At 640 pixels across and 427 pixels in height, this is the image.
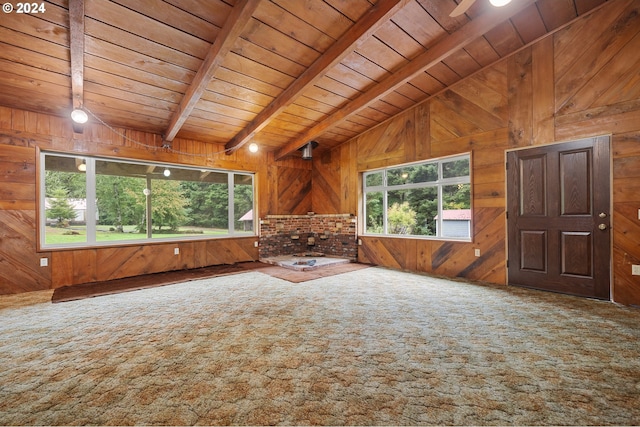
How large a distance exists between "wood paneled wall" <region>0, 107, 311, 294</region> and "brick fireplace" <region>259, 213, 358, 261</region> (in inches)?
25.7

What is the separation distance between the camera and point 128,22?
9.28ft

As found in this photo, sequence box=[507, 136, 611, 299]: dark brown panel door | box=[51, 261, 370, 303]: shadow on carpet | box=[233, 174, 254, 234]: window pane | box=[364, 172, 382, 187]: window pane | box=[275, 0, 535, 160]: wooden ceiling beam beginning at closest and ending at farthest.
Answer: box=[275, 0, 535, 160]: wooden ceiling beam → box=[507, 136, 611, 299]: dark brown panel door → box=[51, 261, 370, 303]: shadow on carpet → box=[364, 172, 382, 187]: window pane → box=[233, 174, 254, 234]: window pane

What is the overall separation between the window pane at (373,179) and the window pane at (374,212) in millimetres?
205

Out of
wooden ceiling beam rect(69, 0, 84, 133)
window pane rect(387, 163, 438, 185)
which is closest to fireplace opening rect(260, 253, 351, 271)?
window pane rect(387, 163, 438, 185)

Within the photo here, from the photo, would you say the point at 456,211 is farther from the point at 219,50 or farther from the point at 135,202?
the point at 135,202

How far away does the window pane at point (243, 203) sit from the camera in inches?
253

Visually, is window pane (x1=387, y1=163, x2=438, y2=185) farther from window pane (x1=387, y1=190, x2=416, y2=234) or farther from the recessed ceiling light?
the recessed ceiling light

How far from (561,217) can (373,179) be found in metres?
3.31

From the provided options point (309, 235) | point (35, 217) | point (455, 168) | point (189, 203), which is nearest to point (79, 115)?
point (35, 217)

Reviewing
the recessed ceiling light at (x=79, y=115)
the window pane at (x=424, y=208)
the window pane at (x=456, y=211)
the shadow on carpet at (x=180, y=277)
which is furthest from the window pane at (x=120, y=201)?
the window pane at (x=456, y=211)

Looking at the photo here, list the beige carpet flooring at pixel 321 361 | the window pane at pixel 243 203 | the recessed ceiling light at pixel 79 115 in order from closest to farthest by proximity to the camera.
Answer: the beige carpet flooring at pixel 321 361, the recessed ceiling light at pixel 79 115, the window pane at pixel 243 203

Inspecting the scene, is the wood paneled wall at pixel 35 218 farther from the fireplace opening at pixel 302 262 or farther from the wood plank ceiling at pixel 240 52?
the fireplace opening at pixel 302 262

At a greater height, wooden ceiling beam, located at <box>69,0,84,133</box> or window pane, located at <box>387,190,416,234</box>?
wooden ceiling beam, located at <box>69,0,84,133</box>

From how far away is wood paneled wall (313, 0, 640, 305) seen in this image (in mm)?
3264
